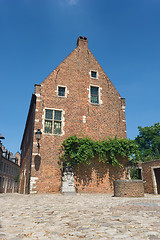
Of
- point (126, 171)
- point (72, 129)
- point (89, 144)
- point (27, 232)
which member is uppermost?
point (72, 129)

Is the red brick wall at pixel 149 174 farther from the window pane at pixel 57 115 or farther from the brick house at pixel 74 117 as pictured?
the window pane at pixel 57 115

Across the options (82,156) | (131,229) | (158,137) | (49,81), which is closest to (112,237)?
(131,229)

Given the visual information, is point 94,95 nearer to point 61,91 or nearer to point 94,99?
point 94,99

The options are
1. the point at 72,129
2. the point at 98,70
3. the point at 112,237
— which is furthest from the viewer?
the point at 98,70

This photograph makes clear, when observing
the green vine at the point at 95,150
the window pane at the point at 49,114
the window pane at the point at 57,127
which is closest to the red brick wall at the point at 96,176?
the green vine at the point at 95,150

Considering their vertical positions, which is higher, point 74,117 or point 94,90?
point 94,90

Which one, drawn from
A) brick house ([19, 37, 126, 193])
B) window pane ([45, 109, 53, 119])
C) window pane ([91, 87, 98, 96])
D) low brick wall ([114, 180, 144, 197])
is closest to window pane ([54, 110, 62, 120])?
brick house ([19, 37, 126, 193])

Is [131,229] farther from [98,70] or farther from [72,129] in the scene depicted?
[98,70]

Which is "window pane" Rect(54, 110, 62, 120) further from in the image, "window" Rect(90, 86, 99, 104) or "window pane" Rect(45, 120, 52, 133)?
"window" Rect(90, 86, 99, 104)

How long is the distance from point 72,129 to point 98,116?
8.19ft

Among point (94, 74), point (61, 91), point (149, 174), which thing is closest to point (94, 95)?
point (94, 74)

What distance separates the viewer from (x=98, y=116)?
1590 cm

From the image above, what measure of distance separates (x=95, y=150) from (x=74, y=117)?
2.96 m

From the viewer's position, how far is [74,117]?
1513cm
